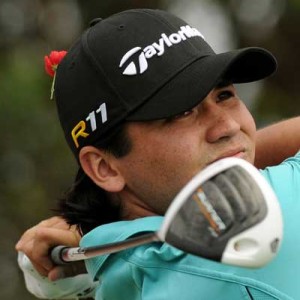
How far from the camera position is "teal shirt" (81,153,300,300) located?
8.54 feet

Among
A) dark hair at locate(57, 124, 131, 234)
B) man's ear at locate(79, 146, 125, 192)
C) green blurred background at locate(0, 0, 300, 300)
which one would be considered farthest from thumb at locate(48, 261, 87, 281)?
green blurred background at locate(0, 0, 300, 300)

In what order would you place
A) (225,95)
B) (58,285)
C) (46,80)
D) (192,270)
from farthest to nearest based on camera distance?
(46,80), (58,285), (225,95), (192,270)

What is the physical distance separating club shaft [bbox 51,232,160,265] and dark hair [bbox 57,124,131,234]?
9cm

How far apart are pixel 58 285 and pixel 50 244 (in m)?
0.21

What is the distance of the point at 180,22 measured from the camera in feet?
9.66

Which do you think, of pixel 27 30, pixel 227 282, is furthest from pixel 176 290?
pixel 27 30

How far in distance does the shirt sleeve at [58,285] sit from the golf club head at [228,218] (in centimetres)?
126

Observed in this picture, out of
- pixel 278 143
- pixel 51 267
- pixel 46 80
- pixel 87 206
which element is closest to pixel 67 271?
pixel 51 267

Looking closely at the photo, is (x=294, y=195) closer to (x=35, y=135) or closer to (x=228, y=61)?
(x=228, y=61)

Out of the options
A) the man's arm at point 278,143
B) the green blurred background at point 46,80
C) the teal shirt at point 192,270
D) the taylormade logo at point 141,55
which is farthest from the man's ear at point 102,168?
the green blurred background at point 46,80

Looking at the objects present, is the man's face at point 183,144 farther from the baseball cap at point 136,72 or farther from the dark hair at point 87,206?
the dark hair at point 87,206

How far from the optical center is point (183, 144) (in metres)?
2.75

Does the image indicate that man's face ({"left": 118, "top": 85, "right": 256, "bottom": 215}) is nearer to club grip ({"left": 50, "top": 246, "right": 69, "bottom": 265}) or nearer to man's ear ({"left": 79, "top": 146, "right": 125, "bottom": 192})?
man's ear ({"left": 79, "top": 146, "right": 125, "bottom": 192})

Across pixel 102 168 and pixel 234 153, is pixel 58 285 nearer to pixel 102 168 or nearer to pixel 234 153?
pixel 102 168
